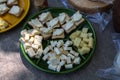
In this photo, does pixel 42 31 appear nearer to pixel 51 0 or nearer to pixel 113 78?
pixel 51 0

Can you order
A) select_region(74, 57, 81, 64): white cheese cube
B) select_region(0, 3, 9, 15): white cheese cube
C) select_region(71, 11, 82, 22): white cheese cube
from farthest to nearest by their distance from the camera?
select_region(0, 3, 9, 15): white cheese cube, select_region(71, 11, 82, 22): white cheese cube, select_region(74, 57, 81, 64): white cheese cube

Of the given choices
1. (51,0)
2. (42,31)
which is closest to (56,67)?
(42,31)

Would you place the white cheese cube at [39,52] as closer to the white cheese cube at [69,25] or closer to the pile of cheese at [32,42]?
the pile of cheese at [32,42]

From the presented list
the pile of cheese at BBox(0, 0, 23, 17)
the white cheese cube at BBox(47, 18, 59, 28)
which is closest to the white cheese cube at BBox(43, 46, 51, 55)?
the white cheese cube at BBox(47, 18, 59, 28)

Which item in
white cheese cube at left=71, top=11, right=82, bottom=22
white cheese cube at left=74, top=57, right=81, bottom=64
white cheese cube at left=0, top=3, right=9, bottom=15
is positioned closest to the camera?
white cheese cube at left=74, top=57, right=81, bottom=64

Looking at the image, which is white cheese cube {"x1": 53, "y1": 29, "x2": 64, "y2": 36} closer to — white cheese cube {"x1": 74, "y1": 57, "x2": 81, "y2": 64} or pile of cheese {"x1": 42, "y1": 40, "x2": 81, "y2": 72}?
pile of cheese {"x1": 42, "y1": 40, "x2": 81, "y2": 72}

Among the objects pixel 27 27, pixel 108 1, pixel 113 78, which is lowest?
pixel 113 78

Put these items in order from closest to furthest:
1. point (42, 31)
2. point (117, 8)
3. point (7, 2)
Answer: point (117, 8) < point (42, 31) < point (7, 2)

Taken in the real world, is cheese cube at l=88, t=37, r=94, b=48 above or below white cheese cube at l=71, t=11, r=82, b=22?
below
